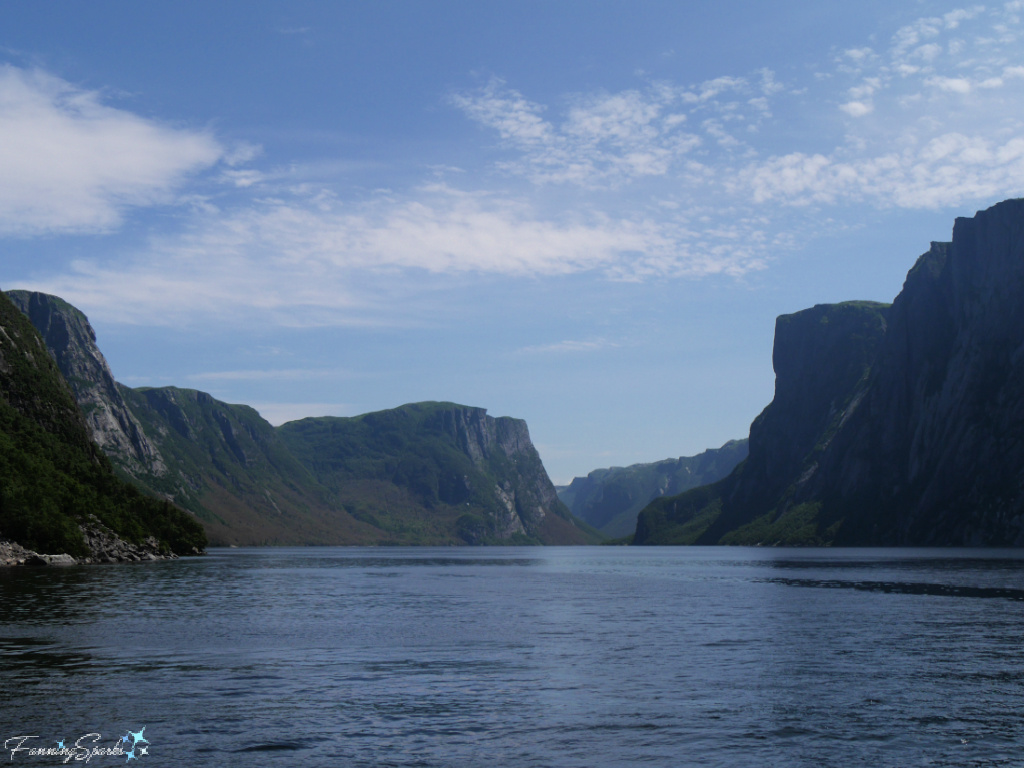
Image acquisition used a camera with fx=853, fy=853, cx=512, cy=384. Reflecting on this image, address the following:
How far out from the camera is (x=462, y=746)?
27.3 meters

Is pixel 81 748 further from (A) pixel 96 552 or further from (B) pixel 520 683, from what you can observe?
(A) pixel 96 552

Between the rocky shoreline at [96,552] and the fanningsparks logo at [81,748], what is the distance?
13245 centimetres

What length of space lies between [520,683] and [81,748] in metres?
18.6

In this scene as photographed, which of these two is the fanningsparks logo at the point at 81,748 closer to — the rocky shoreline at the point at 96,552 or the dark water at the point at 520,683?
the dark water at the point at 520,683

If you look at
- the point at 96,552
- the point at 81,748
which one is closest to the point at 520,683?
the point at 81,748

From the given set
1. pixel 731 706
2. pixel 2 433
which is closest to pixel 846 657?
pixel 731 706

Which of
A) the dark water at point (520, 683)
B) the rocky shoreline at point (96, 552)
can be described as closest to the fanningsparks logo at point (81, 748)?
the dark water at point (520, 683)

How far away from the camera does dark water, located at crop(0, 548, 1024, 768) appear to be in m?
27.1

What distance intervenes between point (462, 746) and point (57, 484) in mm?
176052

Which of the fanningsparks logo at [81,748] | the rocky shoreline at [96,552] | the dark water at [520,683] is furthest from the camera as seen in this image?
the rocky shoreline at [96,552]

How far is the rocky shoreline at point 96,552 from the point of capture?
142 metres

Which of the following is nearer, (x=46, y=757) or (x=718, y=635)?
(x=46, y=757)

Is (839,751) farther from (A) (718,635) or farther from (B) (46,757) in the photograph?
(A) (718,635)

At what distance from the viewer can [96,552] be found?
556 ft
